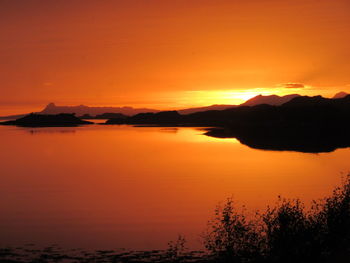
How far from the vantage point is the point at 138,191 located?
158 feet

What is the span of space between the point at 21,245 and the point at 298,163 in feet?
184

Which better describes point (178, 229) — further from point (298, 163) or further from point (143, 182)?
point (298, 163)

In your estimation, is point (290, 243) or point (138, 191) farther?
point (138, 191)

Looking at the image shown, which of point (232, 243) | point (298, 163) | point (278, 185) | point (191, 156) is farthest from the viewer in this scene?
point (191, 156)

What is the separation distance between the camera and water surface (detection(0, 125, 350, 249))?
98.7ft

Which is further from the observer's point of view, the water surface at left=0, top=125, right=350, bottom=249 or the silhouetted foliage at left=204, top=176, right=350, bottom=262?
the water surface at left=0, top=125, right=350, bottom=249

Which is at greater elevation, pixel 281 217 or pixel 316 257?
pixel 281 217

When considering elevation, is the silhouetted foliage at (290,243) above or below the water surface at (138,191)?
above

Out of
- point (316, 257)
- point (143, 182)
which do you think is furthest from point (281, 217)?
point (143, 182)

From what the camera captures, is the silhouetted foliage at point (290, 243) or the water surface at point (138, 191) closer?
the silhouetted foliage at point (290, 243)

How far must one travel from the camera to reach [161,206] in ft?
130

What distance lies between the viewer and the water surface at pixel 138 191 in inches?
1184

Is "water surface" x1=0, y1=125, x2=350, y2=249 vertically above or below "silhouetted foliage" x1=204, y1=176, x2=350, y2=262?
below

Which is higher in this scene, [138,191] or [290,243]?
[290,243]
